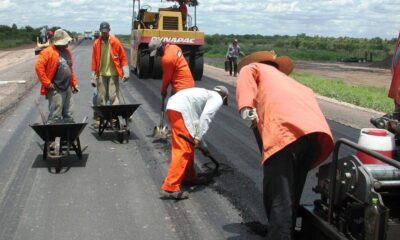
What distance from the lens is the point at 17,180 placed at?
6742 millimetres

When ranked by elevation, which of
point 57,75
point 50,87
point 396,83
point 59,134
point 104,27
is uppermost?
point 104,27

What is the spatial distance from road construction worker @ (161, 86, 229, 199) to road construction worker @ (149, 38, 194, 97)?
1.24m

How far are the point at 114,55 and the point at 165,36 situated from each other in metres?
9.59

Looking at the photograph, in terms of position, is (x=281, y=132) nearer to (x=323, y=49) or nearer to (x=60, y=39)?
(x=60, y=39)

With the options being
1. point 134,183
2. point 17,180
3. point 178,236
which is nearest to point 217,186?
point 134,183

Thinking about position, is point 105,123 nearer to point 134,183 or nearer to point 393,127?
point 134,183

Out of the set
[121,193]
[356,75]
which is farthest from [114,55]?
[356,75]

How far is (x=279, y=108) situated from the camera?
4082 mm

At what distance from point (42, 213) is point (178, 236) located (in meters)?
1.55

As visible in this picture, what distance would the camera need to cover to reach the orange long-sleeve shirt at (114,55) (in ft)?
32.2

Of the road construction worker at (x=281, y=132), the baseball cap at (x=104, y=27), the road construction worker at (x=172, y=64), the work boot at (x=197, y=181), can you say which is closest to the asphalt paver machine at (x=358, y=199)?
the road construction worker at (x=281, y=132)

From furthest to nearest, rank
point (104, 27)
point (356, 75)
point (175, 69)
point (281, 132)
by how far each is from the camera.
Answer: point (356, 75) < point (104, 27) < point (175, 69) < point (281, 132)

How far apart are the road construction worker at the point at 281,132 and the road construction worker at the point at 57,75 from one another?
14.6 ft

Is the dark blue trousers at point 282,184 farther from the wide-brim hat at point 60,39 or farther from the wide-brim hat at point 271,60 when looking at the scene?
the wide-brim hat at point 60,39
